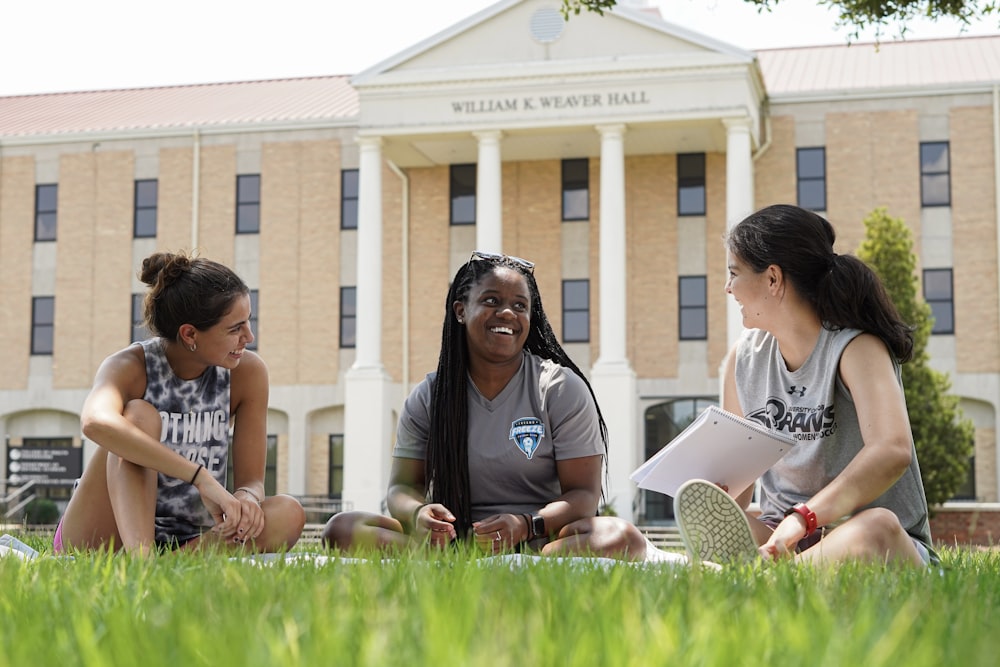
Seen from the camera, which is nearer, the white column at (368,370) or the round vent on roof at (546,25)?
the round vent on roof at (546,25)

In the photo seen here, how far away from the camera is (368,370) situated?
99.8ft

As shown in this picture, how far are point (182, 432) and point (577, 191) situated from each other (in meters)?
Result: 28.0

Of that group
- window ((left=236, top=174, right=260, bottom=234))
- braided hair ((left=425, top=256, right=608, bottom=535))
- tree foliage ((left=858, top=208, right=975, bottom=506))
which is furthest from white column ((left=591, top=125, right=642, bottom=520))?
braided hair ((left=425, top=256, right=608, bottom=535))

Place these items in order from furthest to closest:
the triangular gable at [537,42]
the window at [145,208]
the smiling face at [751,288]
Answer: the window at [145,208]
the triangular gable at [537,42]
the smiling face at [751,288]

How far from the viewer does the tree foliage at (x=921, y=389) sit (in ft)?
77.3

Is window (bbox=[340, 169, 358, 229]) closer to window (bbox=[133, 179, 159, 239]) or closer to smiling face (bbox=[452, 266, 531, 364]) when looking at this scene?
window (bbox=[133, 179, 159, 239])

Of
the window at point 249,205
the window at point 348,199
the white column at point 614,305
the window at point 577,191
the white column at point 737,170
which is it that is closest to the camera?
the white column at point 737,170

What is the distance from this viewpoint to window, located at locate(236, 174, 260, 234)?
34.7m

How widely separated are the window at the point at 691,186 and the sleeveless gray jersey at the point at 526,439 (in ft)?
89.1

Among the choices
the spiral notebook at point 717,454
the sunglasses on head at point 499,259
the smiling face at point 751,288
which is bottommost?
the spiral notebook at point 717,454

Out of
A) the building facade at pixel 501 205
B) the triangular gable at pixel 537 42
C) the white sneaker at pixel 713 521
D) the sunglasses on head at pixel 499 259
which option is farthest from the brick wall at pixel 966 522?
the white sneaker at pixel 713 521

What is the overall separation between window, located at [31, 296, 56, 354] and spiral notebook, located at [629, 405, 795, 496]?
3393 cm

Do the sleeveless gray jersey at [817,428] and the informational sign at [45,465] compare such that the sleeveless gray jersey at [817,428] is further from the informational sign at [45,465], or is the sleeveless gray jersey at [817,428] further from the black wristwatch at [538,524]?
the informational sign at [45,465]

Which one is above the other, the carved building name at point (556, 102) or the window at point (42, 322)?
the carved building name at point (556, 102)
